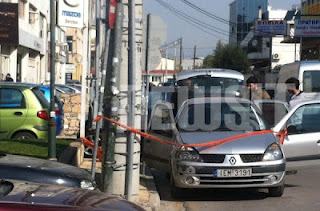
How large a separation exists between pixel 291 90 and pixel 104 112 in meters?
6.08

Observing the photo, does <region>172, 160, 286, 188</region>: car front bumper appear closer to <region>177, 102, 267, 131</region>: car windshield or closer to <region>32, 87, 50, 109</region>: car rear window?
<region>177, 102, 267, 131</region>: car windshield

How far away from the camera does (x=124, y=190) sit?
26.6 ft

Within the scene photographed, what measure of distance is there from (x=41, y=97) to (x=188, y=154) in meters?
5.47

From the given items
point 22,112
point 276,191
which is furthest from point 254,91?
point 22,112

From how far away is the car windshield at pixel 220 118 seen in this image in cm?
985

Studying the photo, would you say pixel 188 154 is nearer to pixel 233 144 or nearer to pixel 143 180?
pixel 233 144

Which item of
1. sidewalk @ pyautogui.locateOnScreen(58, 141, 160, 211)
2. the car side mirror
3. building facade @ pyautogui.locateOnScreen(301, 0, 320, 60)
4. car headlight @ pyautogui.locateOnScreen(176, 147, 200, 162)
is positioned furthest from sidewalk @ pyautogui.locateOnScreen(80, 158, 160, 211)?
building facade @ pyautogui.locateOnScreen(301, 0, 320, 60)

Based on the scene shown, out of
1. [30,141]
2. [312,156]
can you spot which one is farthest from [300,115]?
[30,141]

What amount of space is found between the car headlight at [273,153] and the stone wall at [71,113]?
10183mm

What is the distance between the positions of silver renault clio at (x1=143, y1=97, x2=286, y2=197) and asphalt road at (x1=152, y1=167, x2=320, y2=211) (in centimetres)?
25

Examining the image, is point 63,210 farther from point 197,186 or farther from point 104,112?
point 197,186

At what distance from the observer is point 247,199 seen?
372 inches

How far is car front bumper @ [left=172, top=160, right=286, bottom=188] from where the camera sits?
884 cm

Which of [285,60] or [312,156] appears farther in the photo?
[285,60]
